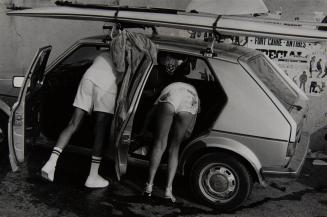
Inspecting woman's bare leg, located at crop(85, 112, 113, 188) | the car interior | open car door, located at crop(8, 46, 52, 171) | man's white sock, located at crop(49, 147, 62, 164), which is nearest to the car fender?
the car interior

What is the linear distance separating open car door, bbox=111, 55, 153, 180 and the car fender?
65 centimetres

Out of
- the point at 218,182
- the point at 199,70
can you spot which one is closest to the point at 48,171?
the point at 218,182

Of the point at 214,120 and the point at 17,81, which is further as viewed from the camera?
the point at 17,81

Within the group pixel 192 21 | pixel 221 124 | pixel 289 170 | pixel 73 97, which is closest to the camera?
pixel 289 170

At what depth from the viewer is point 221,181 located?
5.08 meters

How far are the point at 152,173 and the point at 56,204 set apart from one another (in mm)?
1005

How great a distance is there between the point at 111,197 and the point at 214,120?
4.44 feet

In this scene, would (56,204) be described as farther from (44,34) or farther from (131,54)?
(44,34)

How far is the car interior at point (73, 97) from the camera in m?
5.61

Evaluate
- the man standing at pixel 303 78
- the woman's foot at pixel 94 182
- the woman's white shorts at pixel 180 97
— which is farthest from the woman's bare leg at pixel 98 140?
the man standing at pixel 303 78

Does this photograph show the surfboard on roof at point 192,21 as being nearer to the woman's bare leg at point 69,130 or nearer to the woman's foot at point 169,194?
the woman's bare leg at point 69,130

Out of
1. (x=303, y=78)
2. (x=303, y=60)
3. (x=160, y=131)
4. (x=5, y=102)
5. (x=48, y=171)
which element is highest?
(x=303, y=60)

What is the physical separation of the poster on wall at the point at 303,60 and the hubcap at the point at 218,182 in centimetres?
299

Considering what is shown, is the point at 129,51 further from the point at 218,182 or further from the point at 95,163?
the point at 218,182
